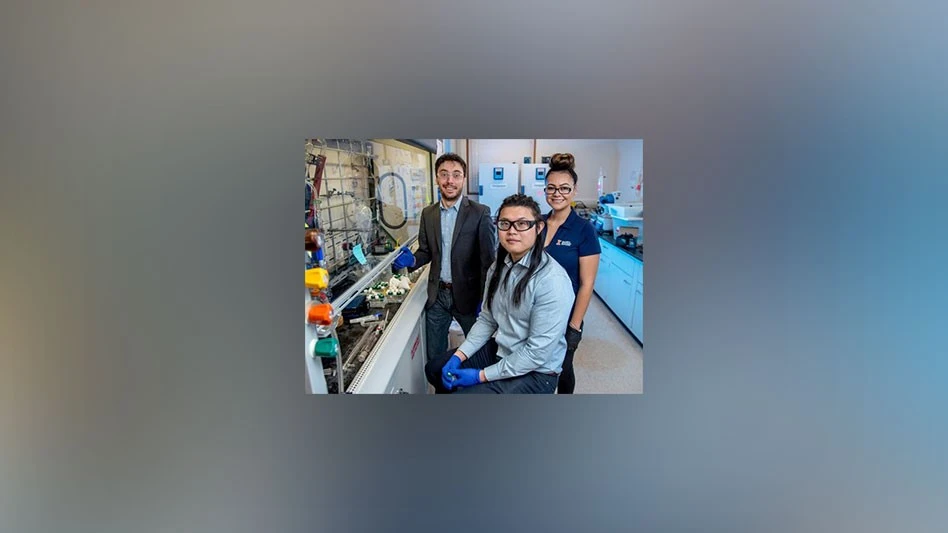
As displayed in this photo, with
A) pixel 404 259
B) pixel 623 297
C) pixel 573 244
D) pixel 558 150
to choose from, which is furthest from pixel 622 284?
pixel 404 259

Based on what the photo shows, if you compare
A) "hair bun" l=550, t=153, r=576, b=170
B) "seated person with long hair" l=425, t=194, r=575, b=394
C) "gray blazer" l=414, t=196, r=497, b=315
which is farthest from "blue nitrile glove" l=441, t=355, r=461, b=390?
"hair bun" l=550, t=153, r=576, b=170

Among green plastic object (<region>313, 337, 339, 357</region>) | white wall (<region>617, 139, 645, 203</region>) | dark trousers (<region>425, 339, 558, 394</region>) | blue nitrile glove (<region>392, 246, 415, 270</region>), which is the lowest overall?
dark trousers (<region>425, 339, 558, 394</region>)

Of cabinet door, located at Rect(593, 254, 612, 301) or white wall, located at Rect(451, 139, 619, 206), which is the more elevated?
white wall, located at Rect(451, 139, 619, 206)

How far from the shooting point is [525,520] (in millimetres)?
1229

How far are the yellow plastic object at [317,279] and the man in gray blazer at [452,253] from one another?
21cm

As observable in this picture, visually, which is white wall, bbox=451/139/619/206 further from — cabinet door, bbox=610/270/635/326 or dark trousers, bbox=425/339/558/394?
dark trousers, bbox=425/339/558/394

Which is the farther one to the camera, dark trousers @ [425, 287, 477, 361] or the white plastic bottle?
dark trousers @ [425, 287, 477, 361]

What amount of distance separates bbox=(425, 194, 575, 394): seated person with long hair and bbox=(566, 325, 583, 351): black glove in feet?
0.05

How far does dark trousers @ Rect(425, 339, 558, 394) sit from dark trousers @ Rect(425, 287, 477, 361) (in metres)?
0.03

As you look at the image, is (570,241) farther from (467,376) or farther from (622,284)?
(467,376)

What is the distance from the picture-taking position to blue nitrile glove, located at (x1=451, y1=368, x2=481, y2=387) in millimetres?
1200
